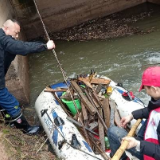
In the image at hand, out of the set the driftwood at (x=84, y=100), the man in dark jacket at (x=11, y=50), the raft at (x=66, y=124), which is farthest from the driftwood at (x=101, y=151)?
the man in dark jacket at (x=11, y=50)

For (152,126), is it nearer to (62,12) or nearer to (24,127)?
(24,127)

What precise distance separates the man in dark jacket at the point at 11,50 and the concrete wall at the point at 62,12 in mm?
7822

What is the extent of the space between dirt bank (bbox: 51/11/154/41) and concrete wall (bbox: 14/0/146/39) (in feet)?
1.47

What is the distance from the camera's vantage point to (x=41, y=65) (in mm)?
9289

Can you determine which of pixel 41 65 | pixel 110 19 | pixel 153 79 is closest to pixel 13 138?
pixel 153 79

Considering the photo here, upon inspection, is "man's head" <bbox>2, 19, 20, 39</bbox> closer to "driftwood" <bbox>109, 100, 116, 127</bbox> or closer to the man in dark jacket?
the man in dark jacket

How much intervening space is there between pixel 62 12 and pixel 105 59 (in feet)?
16.5

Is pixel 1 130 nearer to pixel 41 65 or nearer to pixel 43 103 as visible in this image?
pixel 43 103

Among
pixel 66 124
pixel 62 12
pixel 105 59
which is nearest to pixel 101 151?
pixel 66 124

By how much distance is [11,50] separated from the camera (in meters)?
4.16

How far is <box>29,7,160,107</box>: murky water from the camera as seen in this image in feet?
25.2

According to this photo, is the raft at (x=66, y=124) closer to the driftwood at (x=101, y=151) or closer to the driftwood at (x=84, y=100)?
the driftwood at (x=101, y=151)

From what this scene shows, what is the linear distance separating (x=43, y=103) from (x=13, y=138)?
1.19m

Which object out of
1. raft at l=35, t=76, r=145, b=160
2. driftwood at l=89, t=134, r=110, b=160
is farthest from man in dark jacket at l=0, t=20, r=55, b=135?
driftwood at l=89, t=134, r=110, b=160
